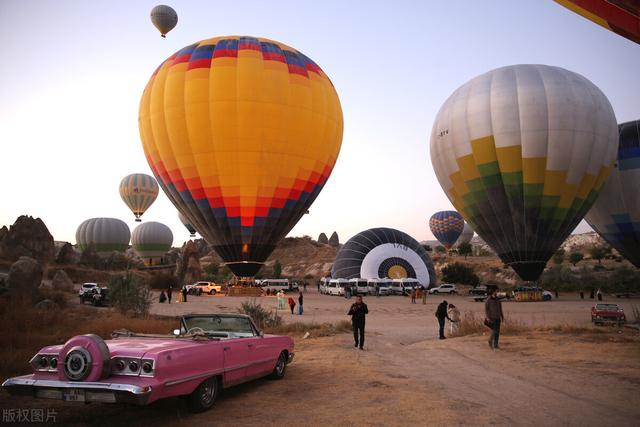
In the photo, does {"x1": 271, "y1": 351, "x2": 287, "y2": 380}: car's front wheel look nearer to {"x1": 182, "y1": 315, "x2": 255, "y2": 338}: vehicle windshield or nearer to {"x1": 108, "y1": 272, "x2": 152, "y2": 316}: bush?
{"x1": 182, "y1": 315, "x2": 255, "y2": 338}: vehicle windshield

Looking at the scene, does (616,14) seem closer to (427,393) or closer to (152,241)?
(427,393)

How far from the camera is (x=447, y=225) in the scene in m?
96.6

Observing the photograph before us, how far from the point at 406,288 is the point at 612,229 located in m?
21.2

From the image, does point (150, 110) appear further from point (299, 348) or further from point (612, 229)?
point (612, 229)

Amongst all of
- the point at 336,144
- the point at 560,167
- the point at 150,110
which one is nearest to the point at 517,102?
the point at 560,167

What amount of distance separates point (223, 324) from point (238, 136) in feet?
82.9

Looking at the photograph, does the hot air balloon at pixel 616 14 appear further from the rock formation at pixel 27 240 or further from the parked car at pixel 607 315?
the rock formation at pixel 27 240

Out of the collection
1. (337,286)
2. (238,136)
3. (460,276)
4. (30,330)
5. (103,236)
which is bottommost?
(30,330)

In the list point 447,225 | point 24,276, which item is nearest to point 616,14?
point 24,276

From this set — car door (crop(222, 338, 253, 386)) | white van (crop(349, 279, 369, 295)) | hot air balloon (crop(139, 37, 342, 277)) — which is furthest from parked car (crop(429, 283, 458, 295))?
car door (crop(222, 338, 253, 386))

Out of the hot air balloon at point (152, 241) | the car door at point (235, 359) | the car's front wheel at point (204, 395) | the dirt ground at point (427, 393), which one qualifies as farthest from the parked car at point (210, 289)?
the hot air balloon at point (152, 241)

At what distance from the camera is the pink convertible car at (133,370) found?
5.66m

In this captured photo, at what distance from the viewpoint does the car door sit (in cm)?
734

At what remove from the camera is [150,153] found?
35.2 meters
